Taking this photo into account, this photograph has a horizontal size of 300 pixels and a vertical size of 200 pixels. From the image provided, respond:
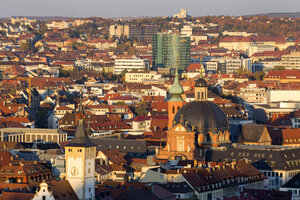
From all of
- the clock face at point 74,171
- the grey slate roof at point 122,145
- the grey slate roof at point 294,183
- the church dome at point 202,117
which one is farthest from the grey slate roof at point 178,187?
the grey slate roof at point 122,145

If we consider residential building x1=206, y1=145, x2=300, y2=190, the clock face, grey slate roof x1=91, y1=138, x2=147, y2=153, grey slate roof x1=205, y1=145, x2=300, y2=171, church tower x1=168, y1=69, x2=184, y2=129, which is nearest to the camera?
the clock face

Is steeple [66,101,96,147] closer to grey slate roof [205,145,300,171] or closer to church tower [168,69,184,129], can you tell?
grey slate roof [205,145,300,171]

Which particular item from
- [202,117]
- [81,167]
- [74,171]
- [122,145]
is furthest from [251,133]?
[81,167]

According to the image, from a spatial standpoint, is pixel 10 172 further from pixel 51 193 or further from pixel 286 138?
pixel 286 138

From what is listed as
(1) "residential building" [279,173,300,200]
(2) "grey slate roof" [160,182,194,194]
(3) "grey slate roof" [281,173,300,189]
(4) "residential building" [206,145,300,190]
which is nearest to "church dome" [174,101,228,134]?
(4) "residential building" [206,145,300,190]

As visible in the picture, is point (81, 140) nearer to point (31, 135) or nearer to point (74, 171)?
point (74, 171)

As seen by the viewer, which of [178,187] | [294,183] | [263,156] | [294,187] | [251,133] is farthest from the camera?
[251,133]
